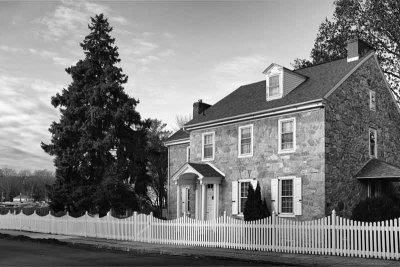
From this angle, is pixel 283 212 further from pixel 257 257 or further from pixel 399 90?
pixel 399 90

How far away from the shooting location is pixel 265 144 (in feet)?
73.0

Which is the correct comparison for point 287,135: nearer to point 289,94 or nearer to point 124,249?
point 289,94

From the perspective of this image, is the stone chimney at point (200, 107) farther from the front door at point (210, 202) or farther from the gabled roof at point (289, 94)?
the front door at point (210, 202)

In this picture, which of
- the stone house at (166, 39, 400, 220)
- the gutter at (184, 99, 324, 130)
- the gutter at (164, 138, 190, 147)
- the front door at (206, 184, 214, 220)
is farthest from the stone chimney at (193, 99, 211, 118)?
the front door at (206, 184, 214, 220)

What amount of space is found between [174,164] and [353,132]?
13.6m

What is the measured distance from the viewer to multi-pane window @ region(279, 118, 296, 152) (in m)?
21.0

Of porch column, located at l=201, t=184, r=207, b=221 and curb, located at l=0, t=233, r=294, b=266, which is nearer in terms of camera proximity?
curb, located at l=0, t=233, r=294, b=266

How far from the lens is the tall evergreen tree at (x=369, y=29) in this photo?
30.6m

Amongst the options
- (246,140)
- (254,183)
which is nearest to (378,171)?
(254,183)

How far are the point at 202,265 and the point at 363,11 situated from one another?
24796 millimetres

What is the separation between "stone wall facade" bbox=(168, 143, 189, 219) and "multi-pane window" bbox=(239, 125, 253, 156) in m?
7.28

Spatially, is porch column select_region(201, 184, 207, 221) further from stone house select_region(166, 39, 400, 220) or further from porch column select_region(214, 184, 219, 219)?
porch column select_region(214, 184, 219, 219)

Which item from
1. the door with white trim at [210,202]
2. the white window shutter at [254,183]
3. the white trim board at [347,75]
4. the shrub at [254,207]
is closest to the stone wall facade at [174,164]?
the door with white trim at [210,202]

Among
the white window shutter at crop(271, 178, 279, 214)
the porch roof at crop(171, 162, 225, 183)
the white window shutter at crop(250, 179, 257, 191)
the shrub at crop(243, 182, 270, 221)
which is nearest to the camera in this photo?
the shrub at crop(243, 182, 270, 221)
